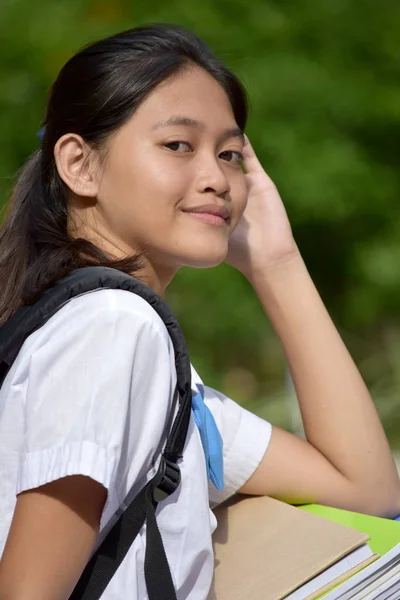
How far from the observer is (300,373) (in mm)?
2127

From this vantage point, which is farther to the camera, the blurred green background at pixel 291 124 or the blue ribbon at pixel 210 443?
the blurred green background at pixel 291 124

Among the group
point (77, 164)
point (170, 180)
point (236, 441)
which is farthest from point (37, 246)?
point (236, 441)


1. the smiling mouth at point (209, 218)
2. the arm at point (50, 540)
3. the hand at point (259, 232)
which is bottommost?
the arm at point (50, 540)

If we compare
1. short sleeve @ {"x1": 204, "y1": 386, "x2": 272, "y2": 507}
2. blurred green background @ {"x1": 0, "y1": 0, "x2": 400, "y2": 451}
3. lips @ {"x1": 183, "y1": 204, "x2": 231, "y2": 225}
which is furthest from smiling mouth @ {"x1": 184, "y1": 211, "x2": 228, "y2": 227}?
blurred green background @ {"x1": 0, "y1": 0, "x2": 400, "y2": 451}

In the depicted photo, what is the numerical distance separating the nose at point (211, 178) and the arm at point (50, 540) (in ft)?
2.14

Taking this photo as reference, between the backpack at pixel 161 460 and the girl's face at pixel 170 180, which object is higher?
the girl's face at pixel 170 180

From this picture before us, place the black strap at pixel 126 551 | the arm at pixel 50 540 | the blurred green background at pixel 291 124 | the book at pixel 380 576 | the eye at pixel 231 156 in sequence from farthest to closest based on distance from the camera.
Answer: the blurred green background at pixel 291 124, the eye at pixel 231 156, the book at pixel 380 576, the black strap at pixel 126 551, the arm at pixel 50 540

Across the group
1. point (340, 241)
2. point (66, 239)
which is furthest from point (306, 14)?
point (66, 239)

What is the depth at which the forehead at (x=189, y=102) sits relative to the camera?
1.69m

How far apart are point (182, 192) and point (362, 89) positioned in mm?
2722

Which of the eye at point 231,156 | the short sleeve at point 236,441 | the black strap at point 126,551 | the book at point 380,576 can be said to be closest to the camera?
the black strap at point 126,551

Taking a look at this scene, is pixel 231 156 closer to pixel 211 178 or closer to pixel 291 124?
pixel 211 178

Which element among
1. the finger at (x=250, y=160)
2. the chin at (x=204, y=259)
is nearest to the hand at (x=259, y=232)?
the finger at (x=250, y=160)

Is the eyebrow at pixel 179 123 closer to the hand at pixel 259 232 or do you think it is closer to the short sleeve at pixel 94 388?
the short sleeve at pixel 94 388
